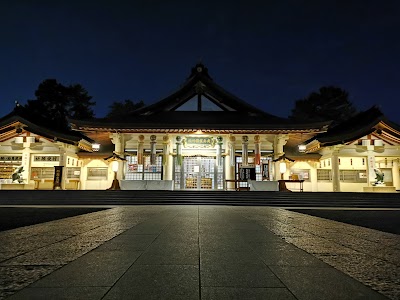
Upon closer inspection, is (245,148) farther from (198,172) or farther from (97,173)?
(97,173)

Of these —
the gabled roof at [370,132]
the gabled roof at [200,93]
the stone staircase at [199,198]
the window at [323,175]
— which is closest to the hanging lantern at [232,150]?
the gabled roof at [200,93]

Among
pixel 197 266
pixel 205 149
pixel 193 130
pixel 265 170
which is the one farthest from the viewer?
pixel 265 170

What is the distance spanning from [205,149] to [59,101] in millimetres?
29968

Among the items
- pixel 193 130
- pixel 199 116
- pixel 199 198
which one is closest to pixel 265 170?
pixel 199 116

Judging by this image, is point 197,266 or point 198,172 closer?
point 197,266

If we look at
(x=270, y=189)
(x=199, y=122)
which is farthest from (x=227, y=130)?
(x=270, y=189)

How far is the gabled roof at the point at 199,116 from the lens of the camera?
1803cm

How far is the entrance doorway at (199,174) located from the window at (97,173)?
236 inches

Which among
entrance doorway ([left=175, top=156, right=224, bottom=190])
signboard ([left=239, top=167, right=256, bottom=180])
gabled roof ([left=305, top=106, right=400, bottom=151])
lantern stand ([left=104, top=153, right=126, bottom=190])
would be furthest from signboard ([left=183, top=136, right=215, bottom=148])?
gabled roof ([left=305, top=106, right=400, bottom=151])

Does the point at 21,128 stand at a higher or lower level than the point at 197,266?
higher

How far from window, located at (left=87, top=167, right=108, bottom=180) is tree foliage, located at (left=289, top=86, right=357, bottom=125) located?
3092 cm

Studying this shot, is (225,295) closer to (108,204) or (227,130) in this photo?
(108,204)

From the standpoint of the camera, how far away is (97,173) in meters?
21.3

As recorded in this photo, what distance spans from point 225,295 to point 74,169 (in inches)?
858
